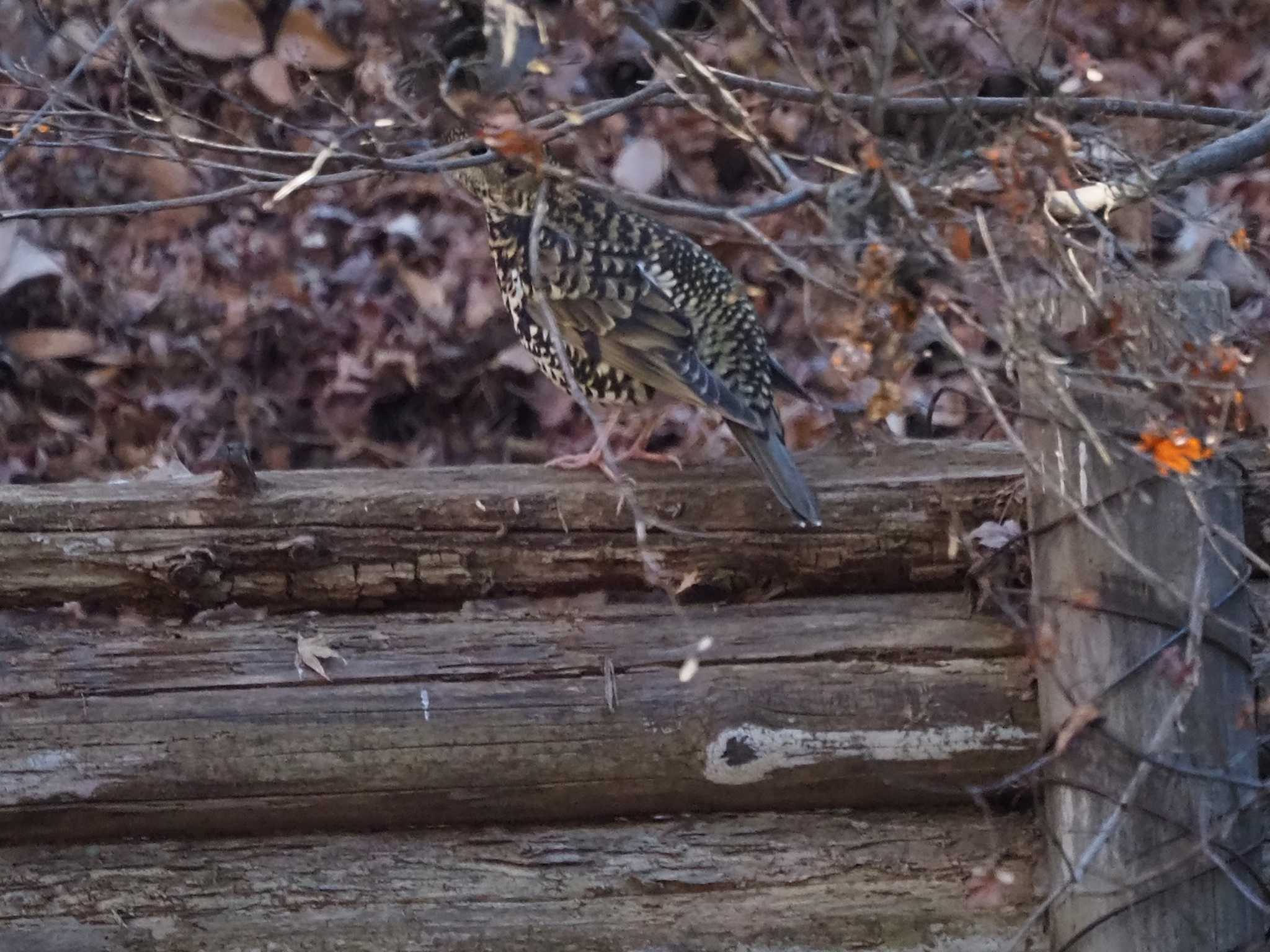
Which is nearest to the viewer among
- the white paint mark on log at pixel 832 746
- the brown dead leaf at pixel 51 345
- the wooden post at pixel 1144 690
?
the wooden post at pixel 1144 690

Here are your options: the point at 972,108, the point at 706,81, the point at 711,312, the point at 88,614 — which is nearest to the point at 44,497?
the point at 88,614

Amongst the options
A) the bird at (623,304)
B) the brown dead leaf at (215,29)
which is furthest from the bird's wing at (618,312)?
the brown dead leaf at (215,29)

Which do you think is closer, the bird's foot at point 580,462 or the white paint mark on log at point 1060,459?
the white paint mark on log at point 1060,459

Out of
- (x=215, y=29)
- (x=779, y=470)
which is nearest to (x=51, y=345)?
(x=215, y=29)

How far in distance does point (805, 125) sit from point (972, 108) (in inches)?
106

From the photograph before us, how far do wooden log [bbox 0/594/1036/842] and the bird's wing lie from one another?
65cm

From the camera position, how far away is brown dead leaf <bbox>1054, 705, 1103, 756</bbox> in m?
2.57

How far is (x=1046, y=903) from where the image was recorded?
2.34 meters

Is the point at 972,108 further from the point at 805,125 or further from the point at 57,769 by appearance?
the point at 805,125

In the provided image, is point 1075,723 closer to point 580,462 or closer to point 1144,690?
point 1144,690

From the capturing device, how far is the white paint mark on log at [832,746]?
9.02 feet

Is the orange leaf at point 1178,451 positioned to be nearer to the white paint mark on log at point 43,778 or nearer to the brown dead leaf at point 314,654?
the brown dead leaf at point 314,654

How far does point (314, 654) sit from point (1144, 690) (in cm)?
165

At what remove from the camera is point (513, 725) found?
2.79 metres
